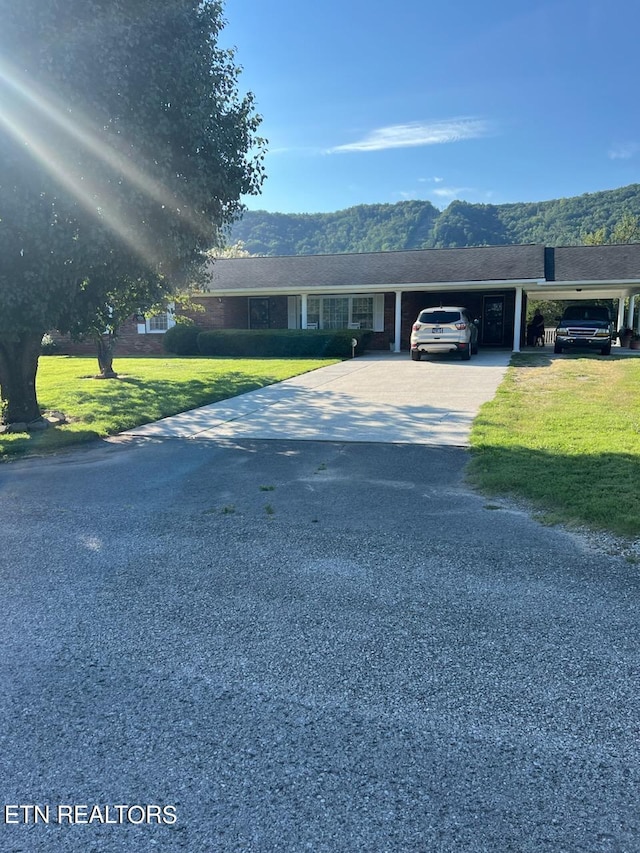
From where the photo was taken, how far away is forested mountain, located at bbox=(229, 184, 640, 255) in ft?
202

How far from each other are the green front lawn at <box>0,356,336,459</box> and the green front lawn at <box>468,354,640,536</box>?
18.0 ft

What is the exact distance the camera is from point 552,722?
2.49 metres

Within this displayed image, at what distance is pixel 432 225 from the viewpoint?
64.8m

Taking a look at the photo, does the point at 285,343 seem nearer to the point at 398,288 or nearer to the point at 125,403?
the point at 398,288

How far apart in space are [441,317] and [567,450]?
1272cm

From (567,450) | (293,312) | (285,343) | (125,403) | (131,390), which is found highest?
(293,312)

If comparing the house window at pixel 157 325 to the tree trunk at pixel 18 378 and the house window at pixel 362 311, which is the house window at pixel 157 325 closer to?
the house window at pixel 362 311

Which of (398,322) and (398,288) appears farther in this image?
(398,322)

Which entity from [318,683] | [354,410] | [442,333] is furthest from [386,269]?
[318,683]

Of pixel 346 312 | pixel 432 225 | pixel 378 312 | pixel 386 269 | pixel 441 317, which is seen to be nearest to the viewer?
pixel 441 317

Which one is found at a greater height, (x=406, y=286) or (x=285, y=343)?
(x=406, y=286)

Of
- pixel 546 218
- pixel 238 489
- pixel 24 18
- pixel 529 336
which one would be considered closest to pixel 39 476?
pixel 238 489

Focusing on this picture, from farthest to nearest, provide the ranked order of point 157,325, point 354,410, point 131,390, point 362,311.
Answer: point 157,325 → point 362,311 → point 131,390 → point 354,410

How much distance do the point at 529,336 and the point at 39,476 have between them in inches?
888
